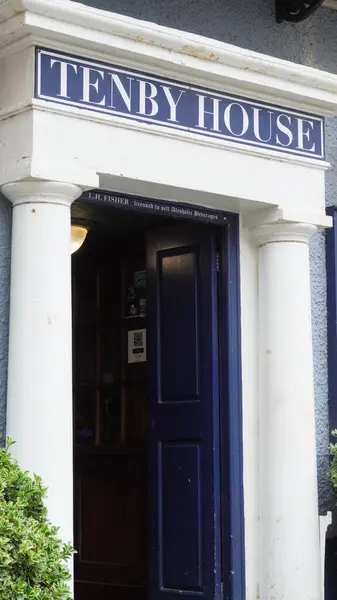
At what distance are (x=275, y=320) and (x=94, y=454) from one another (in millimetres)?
2296

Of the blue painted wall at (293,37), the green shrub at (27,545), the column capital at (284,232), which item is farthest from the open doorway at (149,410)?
the green shrub at (27,545)

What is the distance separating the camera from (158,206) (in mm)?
6449

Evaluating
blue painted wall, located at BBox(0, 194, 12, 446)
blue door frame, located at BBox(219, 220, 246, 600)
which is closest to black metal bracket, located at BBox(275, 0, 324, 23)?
blue door frame, located at BBox(219, 220, 246, 600)

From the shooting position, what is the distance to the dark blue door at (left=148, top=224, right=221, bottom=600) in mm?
6602

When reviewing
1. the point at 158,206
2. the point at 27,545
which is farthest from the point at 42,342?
the point at 158,206

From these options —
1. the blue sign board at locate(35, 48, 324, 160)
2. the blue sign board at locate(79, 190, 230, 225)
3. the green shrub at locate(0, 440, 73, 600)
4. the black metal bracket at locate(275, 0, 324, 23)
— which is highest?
the black metal bracket at locate(275, 0, 324, 23)

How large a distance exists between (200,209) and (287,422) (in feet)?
4.13

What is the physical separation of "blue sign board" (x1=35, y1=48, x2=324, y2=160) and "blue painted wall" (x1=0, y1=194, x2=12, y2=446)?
0.59 metres

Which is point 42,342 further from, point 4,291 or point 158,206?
point 158,206

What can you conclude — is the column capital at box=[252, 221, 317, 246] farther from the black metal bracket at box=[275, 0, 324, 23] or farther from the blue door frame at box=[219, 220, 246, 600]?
the black metal bracket at box=[275, 0, 324, 23]

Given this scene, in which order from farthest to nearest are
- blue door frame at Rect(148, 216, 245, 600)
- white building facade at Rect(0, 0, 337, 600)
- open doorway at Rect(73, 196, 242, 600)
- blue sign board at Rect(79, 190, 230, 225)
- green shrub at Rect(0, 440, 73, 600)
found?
open doorway at Rect(73, 196, 242, 600), blue door frame at Rect(148, 216, 245, 600), blue sign board at Rect(79, 190, 230, 225), white building facade at Rect(0, 0, 337, 600), green shrub at Rect(0, 440, 73, 600)

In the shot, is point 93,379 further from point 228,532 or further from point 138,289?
point 228,532

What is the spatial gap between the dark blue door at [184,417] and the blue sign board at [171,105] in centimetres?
68

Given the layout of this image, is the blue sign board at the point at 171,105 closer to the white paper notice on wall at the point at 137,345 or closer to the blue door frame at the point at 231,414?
the blue door frame at the point at 231,414
